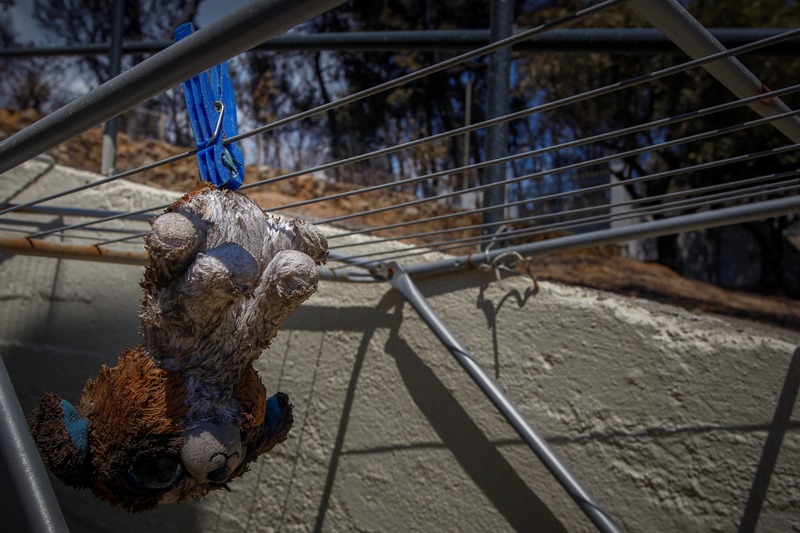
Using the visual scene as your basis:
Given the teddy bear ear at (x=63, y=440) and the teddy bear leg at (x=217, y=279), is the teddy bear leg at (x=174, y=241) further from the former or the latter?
the teddy bear ear at (x=63, y=440)

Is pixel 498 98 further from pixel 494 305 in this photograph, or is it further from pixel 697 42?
pixel 697 42

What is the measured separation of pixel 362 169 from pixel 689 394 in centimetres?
459

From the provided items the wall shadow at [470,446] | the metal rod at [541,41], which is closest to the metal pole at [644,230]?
the wall shadow at [470,446]

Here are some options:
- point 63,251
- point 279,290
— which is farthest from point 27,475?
point 63,251

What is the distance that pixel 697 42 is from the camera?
98 centimetres

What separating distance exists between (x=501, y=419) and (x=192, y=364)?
48.6 inches

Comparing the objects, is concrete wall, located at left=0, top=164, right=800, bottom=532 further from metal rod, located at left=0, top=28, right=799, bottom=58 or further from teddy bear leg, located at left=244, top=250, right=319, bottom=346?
teddy bear leg, located at left=244, top=250, right=319, bottom=346

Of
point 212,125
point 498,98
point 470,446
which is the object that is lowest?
point 470,446

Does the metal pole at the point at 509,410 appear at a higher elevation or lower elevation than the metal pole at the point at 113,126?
lower

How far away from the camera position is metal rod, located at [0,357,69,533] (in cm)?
99

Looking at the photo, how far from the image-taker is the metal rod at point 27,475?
3.24ft

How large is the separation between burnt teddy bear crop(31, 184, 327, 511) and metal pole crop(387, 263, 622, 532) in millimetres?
854

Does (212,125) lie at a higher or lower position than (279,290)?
higher

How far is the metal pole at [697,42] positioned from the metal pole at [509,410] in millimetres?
957
